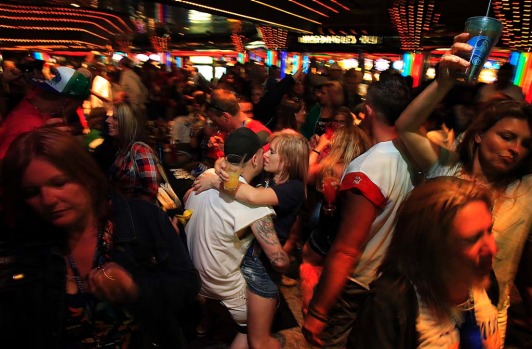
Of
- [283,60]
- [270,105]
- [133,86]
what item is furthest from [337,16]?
[270,105]

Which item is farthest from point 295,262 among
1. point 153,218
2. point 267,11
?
point 267,11

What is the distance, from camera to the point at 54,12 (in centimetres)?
1012

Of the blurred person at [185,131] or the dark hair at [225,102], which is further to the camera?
the blurred person at [185,131]

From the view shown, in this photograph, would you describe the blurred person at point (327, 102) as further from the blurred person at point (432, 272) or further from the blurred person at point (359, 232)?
the blurred person at point (432, 272)

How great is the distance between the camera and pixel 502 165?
1.82m

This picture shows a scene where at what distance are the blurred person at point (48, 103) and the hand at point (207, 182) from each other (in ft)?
3.16

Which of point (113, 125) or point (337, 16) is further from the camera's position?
point (337, 16)

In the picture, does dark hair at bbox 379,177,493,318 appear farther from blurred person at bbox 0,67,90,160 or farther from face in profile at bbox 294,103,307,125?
face in profile at bbox 294,103,307,125

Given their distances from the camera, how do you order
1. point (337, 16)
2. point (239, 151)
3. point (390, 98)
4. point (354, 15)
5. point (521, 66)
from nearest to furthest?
1. point (390, 98)
2. point (239, 151)
3. point (521, 66)
4. point (354, 15)
5. point (337, 16)

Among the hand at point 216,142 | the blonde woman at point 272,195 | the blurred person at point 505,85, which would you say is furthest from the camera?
the blurred person at point 505,85

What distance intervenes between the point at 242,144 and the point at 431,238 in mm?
1410

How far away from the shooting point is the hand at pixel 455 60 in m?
1.45

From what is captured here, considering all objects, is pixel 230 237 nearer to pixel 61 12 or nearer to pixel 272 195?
pixel 272 195

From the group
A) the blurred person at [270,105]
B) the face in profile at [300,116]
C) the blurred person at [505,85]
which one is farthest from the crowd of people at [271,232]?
the blurred person at [505,85]
